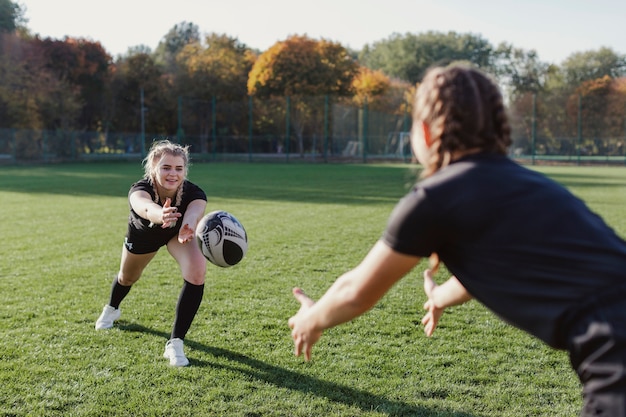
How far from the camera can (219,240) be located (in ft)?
15.6

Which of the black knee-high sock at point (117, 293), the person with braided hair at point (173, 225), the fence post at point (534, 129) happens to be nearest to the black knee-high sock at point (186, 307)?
the person with braided hair at point (173, 225)

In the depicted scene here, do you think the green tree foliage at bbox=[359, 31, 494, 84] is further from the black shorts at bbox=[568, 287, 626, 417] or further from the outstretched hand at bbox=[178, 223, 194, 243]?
the black shorts at bbox=[568, 287, 626, 417]

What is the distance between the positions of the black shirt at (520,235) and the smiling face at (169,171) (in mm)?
3156

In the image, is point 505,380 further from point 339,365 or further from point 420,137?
point 420,137

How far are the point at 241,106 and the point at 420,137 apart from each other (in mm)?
44411

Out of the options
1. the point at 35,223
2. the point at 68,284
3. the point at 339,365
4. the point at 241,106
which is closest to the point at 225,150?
the point at 241,106

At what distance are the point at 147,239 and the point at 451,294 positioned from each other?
3190 millimetres

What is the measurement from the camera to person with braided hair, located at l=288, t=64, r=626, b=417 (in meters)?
1.78

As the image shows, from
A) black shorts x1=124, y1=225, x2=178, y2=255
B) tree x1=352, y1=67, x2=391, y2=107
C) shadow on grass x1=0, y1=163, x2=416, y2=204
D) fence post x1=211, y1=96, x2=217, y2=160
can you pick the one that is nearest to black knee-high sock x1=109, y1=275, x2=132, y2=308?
black shorts x1=124, y1=225, x2=178, y2=255

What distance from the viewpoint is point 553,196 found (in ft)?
6.09

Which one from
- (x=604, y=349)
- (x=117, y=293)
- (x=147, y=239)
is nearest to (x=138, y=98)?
(x=117, y=293)

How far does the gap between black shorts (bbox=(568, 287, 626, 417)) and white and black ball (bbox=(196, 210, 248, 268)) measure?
3290 millimetres

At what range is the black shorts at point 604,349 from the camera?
5.66ft

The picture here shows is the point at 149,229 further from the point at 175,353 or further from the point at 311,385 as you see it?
the point at 311,385
